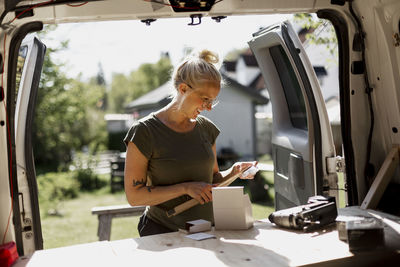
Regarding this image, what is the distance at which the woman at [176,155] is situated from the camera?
3031 mm

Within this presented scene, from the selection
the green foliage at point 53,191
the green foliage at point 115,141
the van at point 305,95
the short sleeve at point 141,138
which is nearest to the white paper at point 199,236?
the short sleeve at point 141,138

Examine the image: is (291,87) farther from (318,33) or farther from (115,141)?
(115,141)

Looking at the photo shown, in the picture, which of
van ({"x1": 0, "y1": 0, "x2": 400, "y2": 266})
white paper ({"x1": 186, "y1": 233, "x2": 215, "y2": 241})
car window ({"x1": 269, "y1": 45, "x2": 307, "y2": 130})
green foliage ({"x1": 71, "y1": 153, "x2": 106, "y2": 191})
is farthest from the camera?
green foliage ({"x1": 71, "y1": 153, "x2": 106, "y2": 191})

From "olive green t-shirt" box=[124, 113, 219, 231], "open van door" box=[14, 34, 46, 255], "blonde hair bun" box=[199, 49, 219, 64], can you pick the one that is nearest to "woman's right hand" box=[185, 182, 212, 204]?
"olive green t-shirt" box=[124, 113, 219, 231]

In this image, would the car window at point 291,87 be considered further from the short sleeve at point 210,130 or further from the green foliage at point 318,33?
the short sleeve at point 210,130

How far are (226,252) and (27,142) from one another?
5.19 feet

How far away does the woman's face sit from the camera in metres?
3.07

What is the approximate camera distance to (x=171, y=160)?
122 inches

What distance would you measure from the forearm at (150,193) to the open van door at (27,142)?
69cm

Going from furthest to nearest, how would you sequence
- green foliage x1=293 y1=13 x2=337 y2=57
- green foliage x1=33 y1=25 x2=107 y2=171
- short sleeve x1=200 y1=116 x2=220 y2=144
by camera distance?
green foliage x1=33 y1=25 x2=107 y2=171 → green foliage x1=293 y1=13 x2=337 y2=57 → short sleeve x1=200 y1=116 x2=220 y2=144

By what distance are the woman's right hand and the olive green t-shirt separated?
12 centimetres

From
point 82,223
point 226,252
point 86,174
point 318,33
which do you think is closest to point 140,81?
point 86,174

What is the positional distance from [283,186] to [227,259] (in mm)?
2112

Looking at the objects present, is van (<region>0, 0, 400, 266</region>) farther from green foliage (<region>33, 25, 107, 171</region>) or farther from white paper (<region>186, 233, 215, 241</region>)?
green foliage (<region>33, 25, 107, 171</region>)
